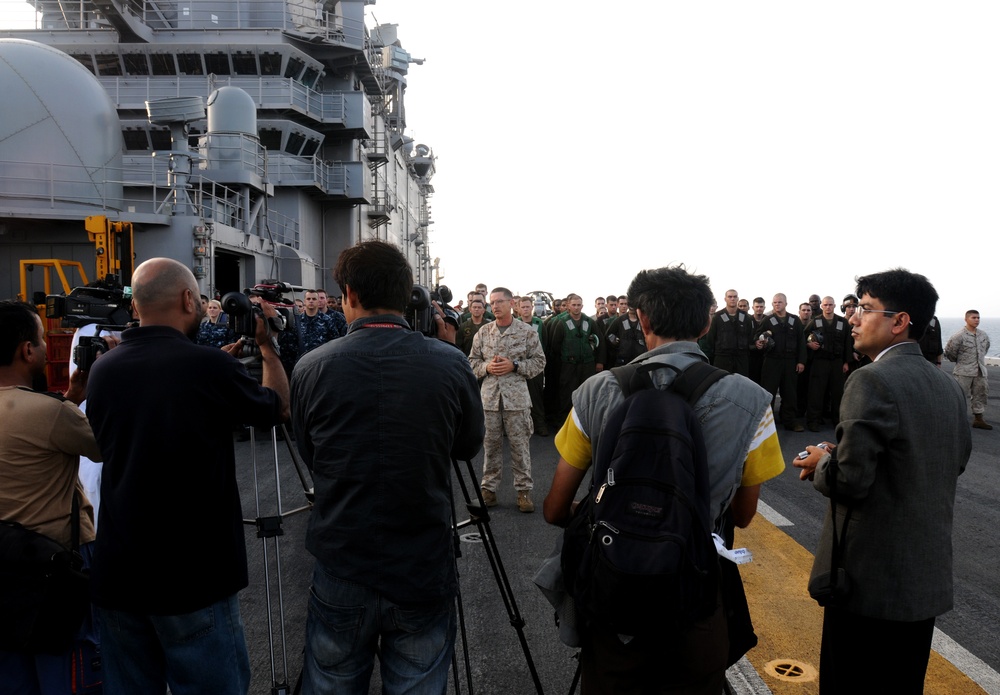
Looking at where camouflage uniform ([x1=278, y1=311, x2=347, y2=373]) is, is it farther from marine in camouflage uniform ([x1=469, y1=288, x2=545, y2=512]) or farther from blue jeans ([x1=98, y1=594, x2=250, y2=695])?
blue jeans ([x1=98, y1=594, x2=250, y2=695])

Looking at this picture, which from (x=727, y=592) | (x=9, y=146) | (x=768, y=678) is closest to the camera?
(x=727, y=592)

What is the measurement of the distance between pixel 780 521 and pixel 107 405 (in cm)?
560

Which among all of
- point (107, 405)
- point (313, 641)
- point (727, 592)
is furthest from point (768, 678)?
point (107, 405)

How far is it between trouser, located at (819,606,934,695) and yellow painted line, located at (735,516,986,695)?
0.11 ft

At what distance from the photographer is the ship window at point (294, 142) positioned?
27.3m

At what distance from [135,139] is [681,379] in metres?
31.4

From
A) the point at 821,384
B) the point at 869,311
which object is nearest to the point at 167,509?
the point at 869,311

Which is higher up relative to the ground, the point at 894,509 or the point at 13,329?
the point at 13,329

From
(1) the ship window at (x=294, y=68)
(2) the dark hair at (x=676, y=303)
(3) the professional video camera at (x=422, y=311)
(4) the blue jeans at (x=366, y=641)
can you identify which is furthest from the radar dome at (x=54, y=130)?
(2) the dark hair at (x=676, y=303)

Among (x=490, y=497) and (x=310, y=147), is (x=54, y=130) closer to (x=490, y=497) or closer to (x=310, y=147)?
(x=310, y=147)

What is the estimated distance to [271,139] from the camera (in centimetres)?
2752

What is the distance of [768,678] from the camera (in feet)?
11.1

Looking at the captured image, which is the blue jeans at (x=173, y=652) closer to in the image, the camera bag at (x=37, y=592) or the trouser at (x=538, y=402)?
the camera bag at (x=37, y=592)

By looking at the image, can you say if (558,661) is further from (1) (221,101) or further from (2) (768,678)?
(1) (221,101)
